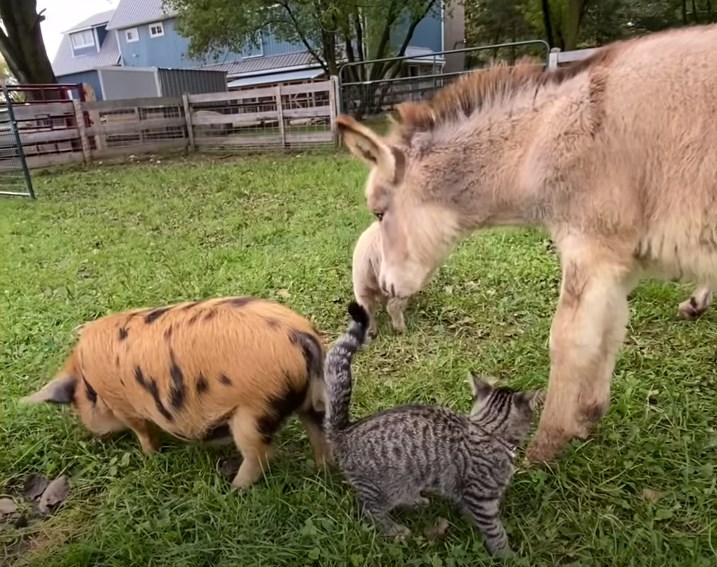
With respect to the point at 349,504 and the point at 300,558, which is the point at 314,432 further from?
the point at 300,558

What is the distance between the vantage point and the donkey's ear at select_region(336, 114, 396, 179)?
2.96 meters

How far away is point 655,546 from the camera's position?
2287mm

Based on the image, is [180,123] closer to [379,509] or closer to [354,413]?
[354,413]

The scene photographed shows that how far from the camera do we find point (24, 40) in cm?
1966

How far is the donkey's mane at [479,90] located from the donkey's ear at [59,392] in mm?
2251

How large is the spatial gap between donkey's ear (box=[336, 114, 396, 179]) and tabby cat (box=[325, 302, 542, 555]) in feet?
3.34

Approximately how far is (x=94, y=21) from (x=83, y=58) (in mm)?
3296

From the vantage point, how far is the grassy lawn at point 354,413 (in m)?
2.41


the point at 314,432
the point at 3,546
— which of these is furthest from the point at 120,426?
the point at 314,432

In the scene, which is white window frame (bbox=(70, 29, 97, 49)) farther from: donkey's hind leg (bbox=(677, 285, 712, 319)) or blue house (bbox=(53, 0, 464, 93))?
donkey's hind leg (bbox=(677, 285, 712, 319))

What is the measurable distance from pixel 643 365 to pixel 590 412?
3.22 feet

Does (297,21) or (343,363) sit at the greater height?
(297,21)

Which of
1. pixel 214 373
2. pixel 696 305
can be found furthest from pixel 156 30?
pixel 214 373

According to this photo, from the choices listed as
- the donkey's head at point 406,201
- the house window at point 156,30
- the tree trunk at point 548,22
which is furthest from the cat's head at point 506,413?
the house window at point 156,30
